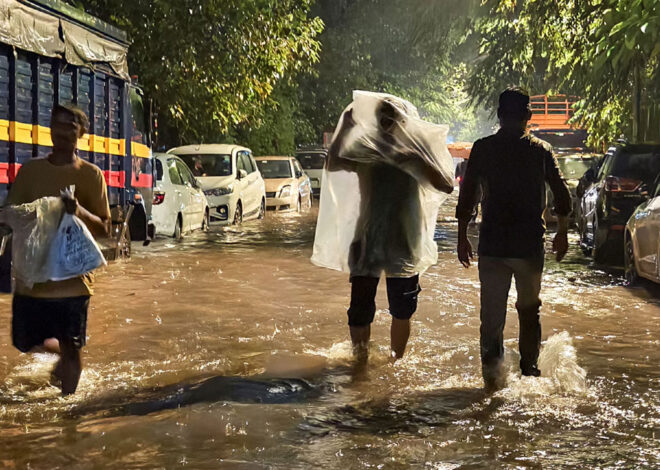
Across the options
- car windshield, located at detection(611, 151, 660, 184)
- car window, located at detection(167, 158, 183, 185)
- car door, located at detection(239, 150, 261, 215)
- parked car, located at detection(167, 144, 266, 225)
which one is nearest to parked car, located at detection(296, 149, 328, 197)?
car door, located at detection(239, 150, 261, 215)

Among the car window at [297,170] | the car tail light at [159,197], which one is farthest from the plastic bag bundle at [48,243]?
the car window at [297,170]

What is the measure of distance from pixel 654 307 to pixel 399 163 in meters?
4.61

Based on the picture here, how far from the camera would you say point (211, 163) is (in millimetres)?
22312

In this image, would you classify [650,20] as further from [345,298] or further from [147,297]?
[147,297]

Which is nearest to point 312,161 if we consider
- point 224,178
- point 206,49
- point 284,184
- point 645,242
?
point 284,184

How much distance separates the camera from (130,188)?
46.8 ft

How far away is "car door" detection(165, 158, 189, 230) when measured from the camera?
17359mm

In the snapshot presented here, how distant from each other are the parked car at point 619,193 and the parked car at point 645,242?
A: 117cm

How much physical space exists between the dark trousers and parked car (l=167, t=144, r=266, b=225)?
15166 mm

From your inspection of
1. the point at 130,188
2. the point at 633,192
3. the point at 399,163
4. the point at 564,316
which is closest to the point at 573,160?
the point at 633,192

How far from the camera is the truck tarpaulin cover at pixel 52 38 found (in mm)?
10117

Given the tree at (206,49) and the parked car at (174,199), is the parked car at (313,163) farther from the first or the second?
the parked car at (174,199)

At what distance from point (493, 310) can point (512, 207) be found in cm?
65

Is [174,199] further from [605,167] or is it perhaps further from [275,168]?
[275,168]
